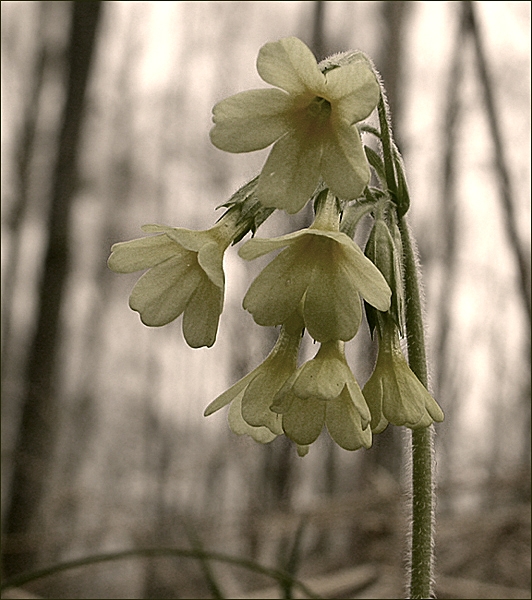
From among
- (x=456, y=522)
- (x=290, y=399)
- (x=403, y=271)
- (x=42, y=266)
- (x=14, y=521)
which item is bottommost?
(x=14, y=521)

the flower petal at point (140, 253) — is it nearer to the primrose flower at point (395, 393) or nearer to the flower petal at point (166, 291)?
the flower petal at point (166, 291)

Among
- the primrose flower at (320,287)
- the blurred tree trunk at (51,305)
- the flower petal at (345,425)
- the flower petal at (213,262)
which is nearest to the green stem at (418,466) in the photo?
the flower petal at (345,425)

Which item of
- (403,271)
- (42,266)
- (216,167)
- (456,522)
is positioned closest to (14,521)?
(42,266)

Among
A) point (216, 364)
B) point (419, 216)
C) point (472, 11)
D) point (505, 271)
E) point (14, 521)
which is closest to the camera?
point (472, 11)

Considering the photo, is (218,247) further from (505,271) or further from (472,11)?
(505,271)

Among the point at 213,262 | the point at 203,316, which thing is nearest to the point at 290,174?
the point at 213,262

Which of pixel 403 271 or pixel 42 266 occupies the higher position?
pixel 42 266

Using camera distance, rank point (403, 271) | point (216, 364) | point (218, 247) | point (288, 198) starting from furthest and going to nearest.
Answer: point (216, 364) → point (403, 271) → point (218, 247) → point (288, 198)
